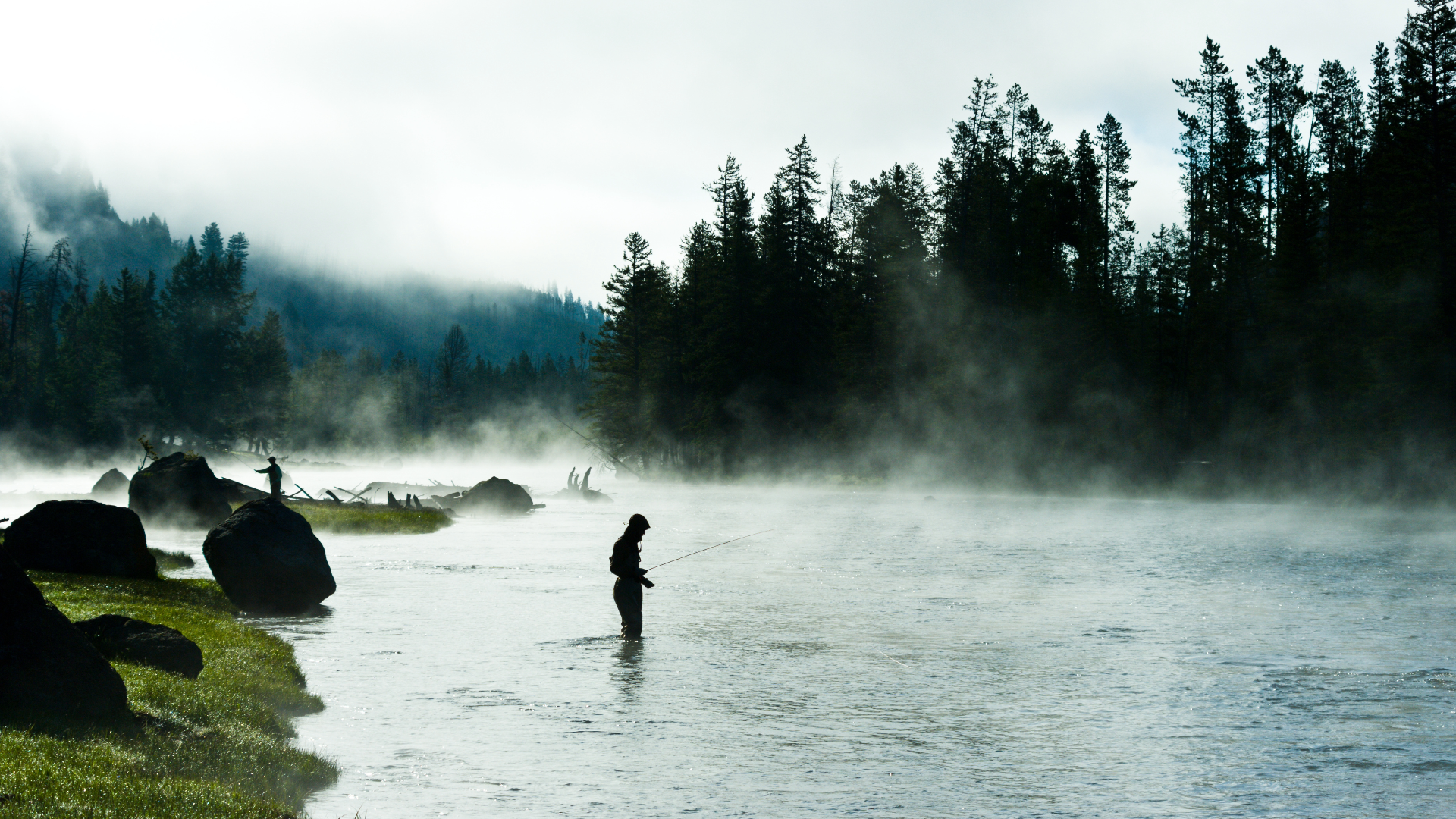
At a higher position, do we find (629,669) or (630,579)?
(630,579)

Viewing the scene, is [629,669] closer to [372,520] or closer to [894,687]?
[894,687]

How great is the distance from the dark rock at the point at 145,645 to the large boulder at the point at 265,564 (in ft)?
22.9

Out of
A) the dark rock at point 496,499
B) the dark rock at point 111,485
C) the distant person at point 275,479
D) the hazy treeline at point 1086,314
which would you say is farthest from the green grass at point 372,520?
the hazy treeline at point 1086,314

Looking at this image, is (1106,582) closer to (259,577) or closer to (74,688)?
(259,577)

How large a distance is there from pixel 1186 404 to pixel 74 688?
222 feet

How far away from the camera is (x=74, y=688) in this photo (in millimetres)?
8523

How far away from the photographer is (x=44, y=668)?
336 inches

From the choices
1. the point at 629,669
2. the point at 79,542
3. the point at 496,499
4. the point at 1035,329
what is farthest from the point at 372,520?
the point at 1035,329

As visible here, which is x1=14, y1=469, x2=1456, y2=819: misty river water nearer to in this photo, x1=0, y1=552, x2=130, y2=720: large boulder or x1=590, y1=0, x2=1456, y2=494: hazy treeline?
x1=0, y1=552, x2=130, y2=720: large boulder

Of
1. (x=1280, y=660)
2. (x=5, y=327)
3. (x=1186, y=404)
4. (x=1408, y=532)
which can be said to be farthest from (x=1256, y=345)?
(x=5, y=327)

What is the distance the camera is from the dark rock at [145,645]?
11.4 metres

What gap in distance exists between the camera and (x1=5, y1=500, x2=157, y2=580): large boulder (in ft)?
64.7

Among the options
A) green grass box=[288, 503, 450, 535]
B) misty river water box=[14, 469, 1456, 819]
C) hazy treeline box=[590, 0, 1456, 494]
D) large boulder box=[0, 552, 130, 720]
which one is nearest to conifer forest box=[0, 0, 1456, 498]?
hazy treeline box=[590, 0, 1456, 494]

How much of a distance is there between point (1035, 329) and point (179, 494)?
2071 inches
